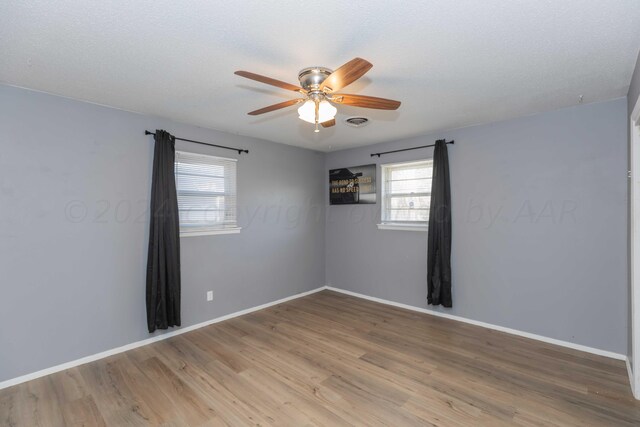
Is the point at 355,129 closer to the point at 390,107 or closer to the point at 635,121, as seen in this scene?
the point at 390,107

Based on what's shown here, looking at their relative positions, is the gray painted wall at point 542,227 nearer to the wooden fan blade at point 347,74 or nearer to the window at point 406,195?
the window at point 406,195

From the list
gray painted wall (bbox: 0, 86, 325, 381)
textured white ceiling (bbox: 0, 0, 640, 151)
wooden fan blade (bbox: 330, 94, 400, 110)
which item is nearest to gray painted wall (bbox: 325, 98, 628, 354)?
textured white ceiling (bbox: 0, 0, 640, 151)

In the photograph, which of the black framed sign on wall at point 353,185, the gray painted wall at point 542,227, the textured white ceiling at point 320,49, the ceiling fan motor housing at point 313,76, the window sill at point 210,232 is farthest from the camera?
the black framed sign on wall at point 353,185

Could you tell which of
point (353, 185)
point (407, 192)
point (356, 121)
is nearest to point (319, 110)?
point (356, 121)

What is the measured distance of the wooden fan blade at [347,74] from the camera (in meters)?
1.66

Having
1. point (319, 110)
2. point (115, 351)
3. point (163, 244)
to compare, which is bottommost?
point (115, 351)

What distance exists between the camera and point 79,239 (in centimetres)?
291

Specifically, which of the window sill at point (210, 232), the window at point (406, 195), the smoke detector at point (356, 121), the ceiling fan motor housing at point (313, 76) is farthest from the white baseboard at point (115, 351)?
the ceiling fan motor housing at point (313, 76)

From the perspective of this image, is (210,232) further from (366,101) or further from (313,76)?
(366,101)

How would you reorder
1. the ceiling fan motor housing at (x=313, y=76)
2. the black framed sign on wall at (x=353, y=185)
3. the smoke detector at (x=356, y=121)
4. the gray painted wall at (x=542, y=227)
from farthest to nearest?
the black framed sign on wall at (x=353, y=185) < the smoke detector at (x=356, y=121) < the gray painted wall at (x=542, y=227) < the ceiling fan motor housing at (x=313, y=76)

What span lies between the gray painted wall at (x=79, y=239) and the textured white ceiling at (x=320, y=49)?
0.89ft

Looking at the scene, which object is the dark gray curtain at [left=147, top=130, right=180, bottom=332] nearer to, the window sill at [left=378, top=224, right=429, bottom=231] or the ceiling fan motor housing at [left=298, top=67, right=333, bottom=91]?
the ceiling fan motor housing at [left=298, top=67, right=333, bottom=91]

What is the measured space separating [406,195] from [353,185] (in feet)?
2.98

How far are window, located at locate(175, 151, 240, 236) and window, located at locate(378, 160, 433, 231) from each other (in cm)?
224
